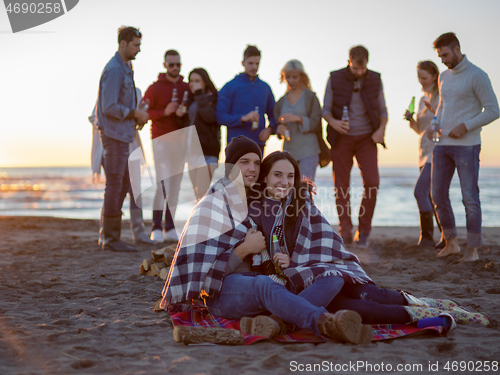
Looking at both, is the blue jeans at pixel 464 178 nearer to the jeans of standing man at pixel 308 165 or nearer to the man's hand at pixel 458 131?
the man's hand at pixel 458 131

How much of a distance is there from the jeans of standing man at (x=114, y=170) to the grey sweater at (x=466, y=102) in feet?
11.2

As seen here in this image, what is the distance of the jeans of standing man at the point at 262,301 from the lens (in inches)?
90.4

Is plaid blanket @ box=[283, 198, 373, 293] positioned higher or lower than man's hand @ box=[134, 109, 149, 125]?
lower

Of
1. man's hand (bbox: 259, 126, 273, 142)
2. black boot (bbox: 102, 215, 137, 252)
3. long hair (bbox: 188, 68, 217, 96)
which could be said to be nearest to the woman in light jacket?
man's hand (bbox: 259, 126, 273, 142)

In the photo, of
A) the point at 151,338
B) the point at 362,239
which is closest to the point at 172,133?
the point at 362,239

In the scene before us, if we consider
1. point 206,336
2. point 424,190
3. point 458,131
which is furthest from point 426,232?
point 206,336

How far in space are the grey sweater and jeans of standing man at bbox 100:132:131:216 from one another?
134 inches

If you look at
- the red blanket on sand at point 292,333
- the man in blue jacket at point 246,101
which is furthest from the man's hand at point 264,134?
the red blanket on sand at point 292,333

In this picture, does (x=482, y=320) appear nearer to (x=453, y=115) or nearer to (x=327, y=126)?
(x=453, y=115)

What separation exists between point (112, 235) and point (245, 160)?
2.84 m

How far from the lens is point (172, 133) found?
226 inches

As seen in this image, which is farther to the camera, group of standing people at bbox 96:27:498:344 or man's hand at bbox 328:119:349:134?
man's hand at bbox 328:119:349:134

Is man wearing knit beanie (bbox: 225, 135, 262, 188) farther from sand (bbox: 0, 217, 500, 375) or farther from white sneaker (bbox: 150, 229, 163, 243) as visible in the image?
white sneaker (bbox: 150, 229, 163, 243)

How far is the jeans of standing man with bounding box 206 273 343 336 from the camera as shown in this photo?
230cm
